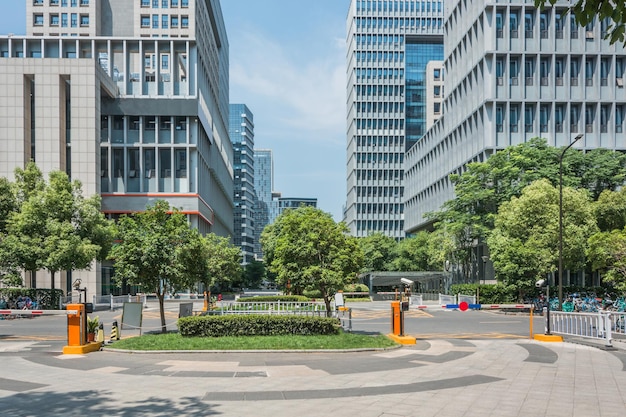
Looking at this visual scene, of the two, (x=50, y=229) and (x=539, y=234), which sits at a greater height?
(x=50, y=229)

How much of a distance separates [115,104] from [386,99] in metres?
87.6

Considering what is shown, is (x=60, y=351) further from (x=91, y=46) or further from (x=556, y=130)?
(x=91, y=46)

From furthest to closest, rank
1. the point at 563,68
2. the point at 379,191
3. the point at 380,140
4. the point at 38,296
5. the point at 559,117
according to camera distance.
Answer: the point at 380,140, the point at 379,191, the point at 563,68, the point at 559,117, the point at 38,296

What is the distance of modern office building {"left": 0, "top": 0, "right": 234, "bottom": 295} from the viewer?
57312mm

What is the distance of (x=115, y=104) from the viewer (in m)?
67.4

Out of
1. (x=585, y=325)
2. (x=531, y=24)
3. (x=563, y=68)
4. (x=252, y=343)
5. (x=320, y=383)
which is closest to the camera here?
(x=320, y=383)

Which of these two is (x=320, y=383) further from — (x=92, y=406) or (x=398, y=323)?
(x=398, y=323)

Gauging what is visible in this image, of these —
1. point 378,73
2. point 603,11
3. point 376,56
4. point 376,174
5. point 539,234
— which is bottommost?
point 539,234

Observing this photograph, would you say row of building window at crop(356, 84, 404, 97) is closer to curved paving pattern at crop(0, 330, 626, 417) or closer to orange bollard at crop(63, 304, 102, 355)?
curved paving pattern at crop(0, 330, 626, 417)

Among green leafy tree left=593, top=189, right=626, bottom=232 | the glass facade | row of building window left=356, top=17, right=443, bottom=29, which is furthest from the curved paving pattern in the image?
row of building window left=356, top=17, right=443, bottom=29

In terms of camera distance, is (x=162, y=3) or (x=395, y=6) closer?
(x=162, y=3)

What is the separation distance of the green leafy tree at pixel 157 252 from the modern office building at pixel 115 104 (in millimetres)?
28081

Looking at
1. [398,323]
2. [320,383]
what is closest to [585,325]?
[398,323]

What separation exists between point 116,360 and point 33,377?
121 inches
